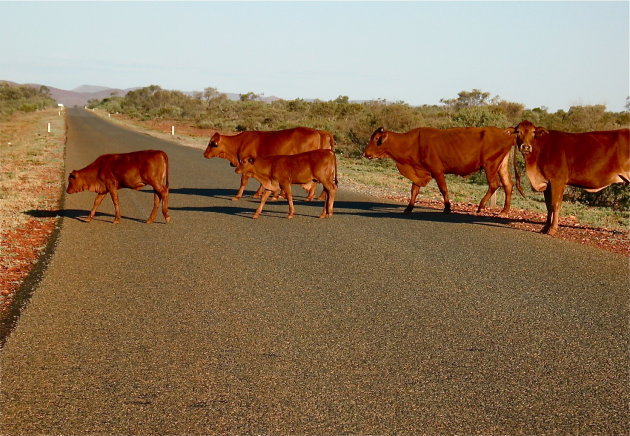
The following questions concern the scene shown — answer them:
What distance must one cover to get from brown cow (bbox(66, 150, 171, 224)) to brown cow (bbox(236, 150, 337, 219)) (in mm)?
1758

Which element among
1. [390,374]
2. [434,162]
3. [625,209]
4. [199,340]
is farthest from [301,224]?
[625,209]

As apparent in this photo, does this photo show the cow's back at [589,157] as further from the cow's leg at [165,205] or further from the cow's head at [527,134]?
the cow's leg at [165,205]

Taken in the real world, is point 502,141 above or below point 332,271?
above

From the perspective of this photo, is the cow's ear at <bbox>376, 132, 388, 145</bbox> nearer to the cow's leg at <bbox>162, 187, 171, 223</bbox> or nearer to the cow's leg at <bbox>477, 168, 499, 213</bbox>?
the cow's leg at <bbox>477, 168, 499, 213</bbox>

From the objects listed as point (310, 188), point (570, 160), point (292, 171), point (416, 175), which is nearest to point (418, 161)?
point (416, 175)

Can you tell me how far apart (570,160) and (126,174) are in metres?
7.38

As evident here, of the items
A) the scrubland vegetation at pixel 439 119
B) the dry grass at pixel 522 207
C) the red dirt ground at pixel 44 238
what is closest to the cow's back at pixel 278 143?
the dry grass at pixel 522 207

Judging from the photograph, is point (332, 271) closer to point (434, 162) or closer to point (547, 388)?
point (547, 388)

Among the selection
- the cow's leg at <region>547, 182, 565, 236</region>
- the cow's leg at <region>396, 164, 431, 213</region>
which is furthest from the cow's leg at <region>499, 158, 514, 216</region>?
the cow's leg at <region>547, 182, 565, 236</region>

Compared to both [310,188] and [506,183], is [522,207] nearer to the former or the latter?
[506,183]

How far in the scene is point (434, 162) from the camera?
572 inches

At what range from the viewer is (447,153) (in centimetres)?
1446

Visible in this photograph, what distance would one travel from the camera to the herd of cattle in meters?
12.0

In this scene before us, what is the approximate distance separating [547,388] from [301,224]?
7.83 metres
